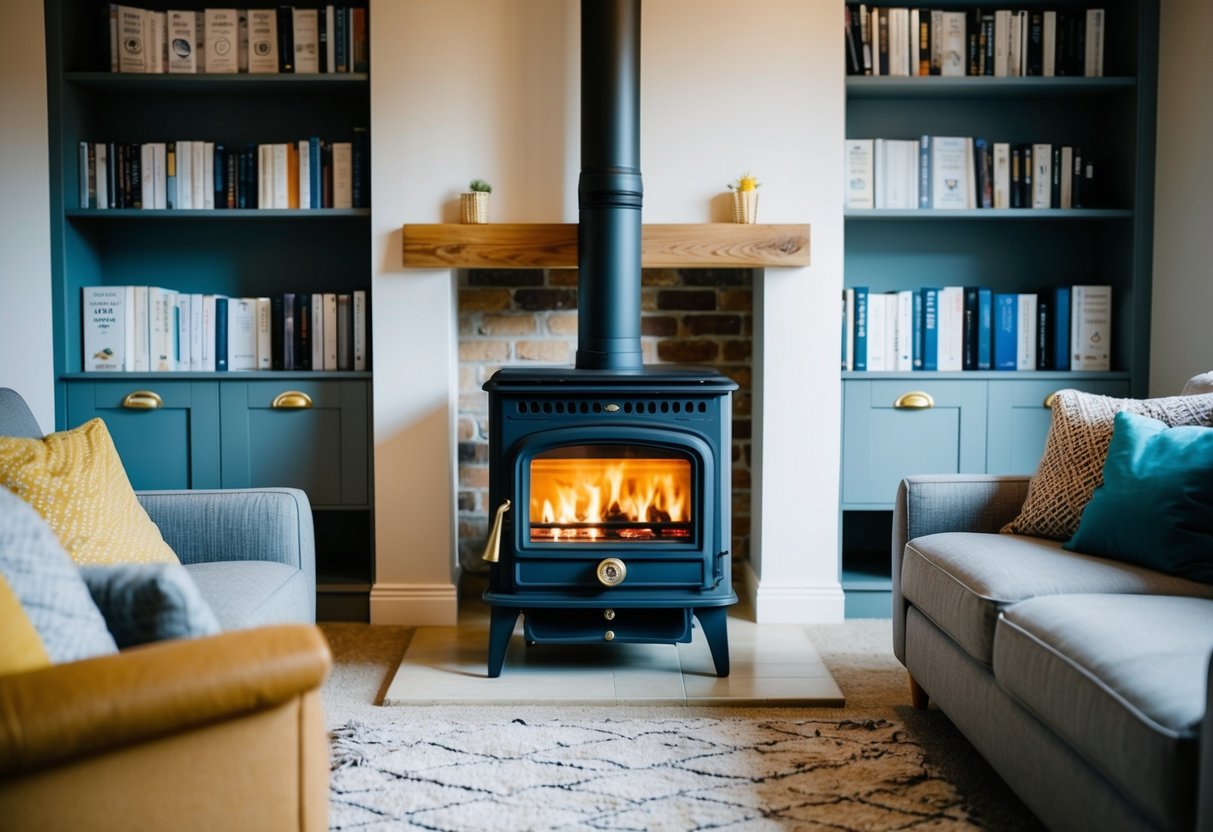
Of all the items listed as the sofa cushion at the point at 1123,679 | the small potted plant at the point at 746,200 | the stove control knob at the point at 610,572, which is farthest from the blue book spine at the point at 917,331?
the sofa cushion at the point at 1123,679

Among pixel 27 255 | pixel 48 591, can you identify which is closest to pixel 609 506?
pixel 48 591

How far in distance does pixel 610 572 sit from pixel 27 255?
6.97ft

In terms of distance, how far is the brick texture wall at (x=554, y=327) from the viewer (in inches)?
147

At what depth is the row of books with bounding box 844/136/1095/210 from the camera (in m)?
3.55

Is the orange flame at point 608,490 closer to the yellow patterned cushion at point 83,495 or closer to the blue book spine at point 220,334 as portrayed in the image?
the yellow patterned cushion at point 83,495

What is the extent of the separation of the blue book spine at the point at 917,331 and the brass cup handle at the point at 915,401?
140mm

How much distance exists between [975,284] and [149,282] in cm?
290

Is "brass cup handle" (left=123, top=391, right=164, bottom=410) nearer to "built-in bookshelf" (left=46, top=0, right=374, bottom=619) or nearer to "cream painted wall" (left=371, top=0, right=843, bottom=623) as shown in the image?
"built-in bookshelf" (left=46, top=0, right=374, bottom=619)

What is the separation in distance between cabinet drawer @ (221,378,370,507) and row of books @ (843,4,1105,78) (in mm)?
1972

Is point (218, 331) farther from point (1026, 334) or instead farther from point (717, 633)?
point (1026, 334)

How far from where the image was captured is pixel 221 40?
3.46 metres

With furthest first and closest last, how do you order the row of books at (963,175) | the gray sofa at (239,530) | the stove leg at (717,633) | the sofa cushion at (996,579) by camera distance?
the row of books at (963,175) < the stove leg at (717,633) < the gray sofa at (239,530) < the sofa cushion at (996,579)

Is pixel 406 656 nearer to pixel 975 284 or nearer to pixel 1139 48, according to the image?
pixel 975 284

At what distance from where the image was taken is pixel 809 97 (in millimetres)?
3359
